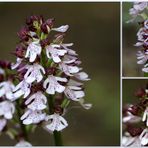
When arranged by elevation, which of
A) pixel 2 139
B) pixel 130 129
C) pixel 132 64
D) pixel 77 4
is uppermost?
pixel 77 4

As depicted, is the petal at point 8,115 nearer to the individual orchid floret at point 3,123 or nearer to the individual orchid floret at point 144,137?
the individual orchid floret at point 3,123

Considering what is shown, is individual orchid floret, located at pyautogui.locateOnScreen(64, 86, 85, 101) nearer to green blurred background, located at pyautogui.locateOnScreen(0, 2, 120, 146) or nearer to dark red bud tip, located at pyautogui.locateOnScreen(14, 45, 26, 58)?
dark red bud tip, located at pyautogui.locateOnScreen(14, 45, 26, 58)

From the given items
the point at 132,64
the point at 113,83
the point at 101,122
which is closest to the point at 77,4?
the point at 113,83

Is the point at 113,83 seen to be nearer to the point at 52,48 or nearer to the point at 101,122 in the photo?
the point at 101,122

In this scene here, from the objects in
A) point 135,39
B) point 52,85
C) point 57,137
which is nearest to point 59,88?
point 52,85

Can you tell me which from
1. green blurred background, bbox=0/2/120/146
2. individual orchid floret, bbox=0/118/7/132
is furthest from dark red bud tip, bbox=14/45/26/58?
green blurred background, bbox=0/2/120/146

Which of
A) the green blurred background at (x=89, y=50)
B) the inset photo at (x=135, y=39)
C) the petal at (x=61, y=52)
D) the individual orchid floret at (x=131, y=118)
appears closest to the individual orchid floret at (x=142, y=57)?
the inset photo at (x=135, y=39)

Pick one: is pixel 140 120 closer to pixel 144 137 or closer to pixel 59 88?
pixel 144 137

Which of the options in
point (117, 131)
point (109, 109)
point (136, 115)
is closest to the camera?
point (136, 115)
